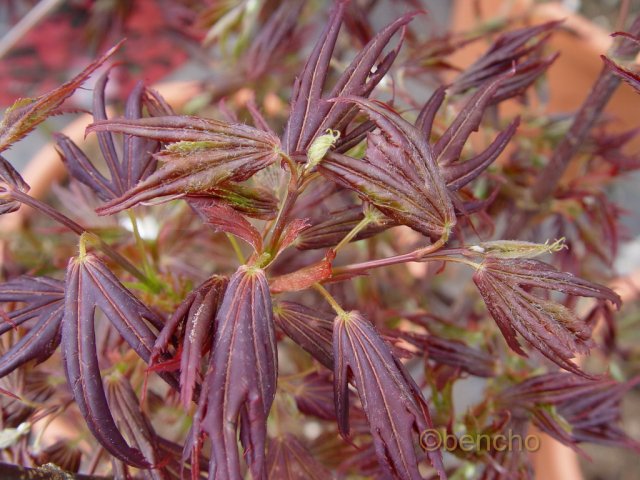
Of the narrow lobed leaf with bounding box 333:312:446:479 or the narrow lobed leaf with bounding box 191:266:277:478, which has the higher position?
the narrow lobed leaf with bounding box 191:266:277:478

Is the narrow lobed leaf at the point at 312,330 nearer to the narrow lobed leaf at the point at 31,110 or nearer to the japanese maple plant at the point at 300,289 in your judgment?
the japanese maple plant at the point at 300,289

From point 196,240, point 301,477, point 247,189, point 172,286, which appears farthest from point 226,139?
point 196,240

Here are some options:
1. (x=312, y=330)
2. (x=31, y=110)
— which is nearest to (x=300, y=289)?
(x=312, y=330)

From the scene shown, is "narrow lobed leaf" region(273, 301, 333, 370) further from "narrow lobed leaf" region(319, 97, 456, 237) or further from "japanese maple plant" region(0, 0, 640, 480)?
"narrow lobed leaf" region(319, 97, 456, 237)

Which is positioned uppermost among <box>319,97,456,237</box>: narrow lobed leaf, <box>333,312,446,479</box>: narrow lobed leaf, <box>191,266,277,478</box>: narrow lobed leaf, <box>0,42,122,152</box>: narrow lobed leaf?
<box>0,42,122,152</box>: narrow lobed leaf

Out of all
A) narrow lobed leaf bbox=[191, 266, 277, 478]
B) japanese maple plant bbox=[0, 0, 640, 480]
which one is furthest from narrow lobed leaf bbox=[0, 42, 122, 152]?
narrow lobed leaf bbox=[191, 266, 277, 478]

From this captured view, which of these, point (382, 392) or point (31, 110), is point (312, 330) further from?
point (31, 110)

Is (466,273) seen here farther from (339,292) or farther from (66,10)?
(66,10)

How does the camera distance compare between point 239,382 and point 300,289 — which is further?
point 300,289

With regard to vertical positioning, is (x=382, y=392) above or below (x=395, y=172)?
below
